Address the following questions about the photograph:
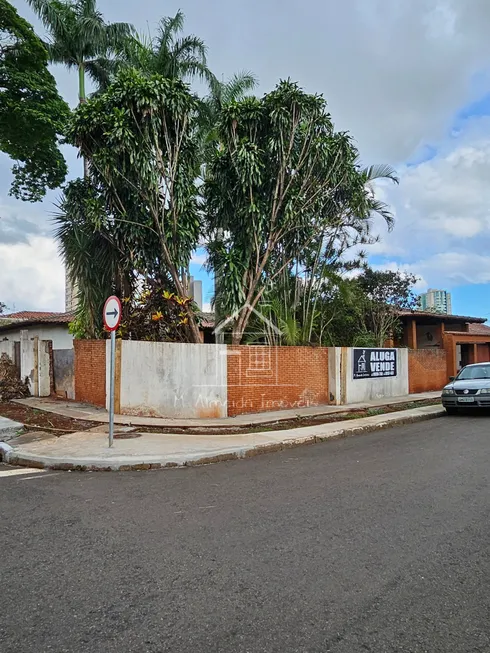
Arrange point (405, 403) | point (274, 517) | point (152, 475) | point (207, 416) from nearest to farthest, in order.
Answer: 1. point (274, 517)
2. point (152, 475)
3. point (207, 416)
4. point (405, 403)

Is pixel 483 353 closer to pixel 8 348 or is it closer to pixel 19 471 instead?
pixel 8 348

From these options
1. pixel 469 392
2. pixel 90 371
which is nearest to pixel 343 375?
pixel 469 392

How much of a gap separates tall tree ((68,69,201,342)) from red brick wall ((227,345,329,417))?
1.83 meters

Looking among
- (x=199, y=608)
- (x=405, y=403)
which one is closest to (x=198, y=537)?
(x=199, y=608)

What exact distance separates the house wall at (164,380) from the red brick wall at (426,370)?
1039 cm

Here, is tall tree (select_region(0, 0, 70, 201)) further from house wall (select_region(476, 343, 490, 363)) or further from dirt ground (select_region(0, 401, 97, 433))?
house wall (select_region(476, 343, 490, 363))

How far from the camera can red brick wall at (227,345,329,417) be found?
12109 mm

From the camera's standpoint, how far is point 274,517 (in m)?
4.59

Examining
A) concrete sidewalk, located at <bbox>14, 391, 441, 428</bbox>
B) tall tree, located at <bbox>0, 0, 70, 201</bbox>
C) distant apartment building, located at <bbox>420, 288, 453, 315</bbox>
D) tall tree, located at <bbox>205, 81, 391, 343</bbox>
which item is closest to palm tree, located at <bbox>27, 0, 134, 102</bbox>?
tall tree, located at <bbox>0, 0, 70, 201</bbox>

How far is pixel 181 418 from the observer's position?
11188 mm

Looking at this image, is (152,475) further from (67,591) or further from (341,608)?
(341,608)

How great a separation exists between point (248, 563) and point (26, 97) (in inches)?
761

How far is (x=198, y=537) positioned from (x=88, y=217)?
34.6 ft

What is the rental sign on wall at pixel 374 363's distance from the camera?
15.1 m
